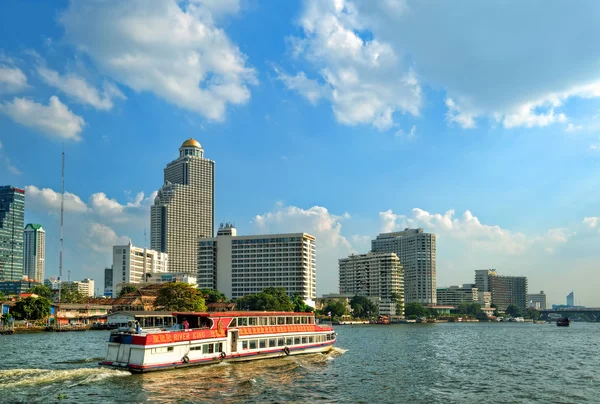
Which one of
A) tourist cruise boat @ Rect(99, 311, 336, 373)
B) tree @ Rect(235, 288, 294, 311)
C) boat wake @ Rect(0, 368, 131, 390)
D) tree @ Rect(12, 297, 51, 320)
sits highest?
tourist cruise boat @ Rect(99, 311, 336, 373)

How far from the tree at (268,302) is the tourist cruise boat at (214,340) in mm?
104582

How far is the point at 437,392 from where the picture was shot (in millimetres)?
46688

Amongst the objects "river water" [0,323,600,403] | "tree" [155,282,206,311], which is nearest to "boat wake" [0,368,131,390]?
"river water" [0,323,600,403]

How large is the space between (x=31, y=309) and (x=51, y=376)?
89.7 m

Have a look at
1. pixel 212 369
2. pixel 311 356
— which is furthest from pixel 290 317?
pixel 212 369

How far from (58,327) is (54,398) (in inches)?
3872

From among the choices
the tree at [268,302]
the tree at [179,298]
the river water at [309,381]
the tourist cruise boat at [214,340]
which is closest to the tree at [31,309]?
the tree at [179,298]

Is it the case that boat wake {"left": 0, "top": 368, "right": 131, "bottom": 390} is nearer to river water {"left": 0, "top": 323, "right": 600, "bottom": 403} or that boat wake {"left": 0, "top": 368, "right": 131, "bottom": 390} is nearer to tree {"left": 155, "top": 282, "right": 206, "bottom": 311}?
river water {"left": 0, "top": 323, "right": 600, "bottom": 403}

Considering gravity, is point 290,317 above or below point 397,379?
above

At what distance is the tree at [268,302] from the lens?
17788cm

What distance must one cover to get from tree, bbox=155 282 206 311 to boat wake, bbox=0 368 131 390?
3746 inches

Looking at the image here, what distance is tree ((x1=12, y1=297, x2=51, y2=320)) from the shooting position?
126000 mm

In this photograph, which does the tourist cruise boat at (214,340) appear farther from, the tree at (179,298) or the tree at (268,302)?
the tree at (268,302)

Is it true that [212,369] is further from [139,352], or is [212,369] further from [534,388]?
[534,388]
